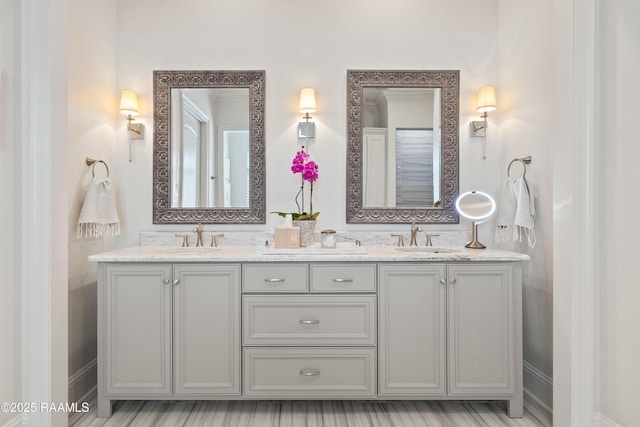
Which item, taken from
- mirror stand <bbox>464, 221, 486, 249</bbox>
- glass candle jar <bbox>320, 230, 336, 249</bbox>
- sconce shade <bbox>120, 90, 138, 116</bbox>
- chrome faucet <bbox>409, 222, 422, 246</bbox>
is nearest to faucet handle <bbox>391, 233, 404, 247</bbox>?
chrome faucet <bbox>409, 222, 422, 246</bbox>

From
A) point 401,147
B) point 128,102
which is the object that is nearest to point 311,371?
point 401,147

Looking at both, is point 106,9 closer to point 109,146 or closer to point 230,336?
point 109,146

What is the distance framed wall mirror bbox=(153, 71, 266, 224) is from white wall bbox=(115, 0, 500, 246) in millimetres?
65

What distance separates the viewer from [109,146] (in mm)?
2438

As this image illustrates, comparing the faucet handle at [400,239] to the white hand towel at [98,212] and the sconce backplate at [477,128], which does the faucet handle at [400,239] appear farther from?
the white hand towel at [98,212]

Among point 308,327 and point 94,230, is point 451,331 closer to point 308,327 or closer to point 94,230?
point 308,327

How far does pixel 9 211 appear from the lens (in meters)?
1.49

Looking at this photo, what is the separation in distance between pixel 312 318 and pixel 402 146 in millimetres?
1323

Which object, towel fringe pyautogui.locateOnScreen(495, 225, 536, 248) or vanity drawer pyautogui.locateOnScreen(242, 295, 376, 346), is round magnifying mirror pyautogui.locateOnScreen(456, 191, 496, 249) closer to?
towel fringe pyautogui.locateOnScreen(495, 225, 536, 248)

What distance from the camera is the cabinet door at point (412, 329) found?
1946mm

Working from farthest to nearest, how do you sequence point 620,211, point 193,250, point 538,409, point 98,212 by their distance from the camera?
point 193,250, point 98,212, point 538,409, point 620,211

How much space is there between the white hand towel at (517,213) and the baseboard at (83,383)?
2.65 m

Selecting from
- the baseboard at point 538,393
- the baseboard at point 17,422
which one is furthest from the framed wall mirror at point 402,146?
the baseboard at point 17,422

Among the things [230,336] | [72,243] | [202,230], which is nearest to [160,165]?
[202,230]
